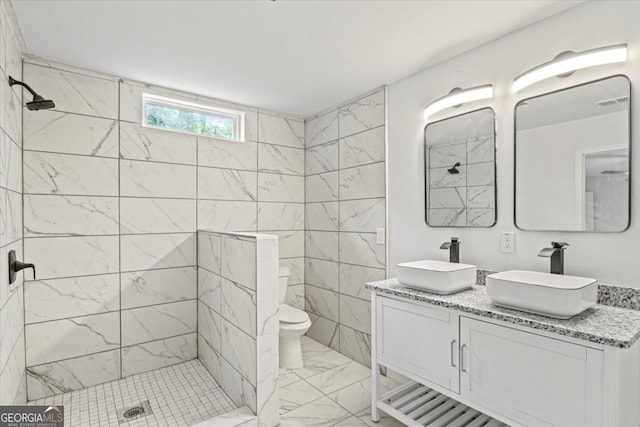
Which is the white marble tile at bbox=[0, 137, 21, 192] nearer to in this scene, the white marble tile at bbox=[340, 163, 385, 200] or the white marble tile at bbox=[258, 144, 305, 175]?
the white marble tile at bbox=[258, 144, 305, 175]

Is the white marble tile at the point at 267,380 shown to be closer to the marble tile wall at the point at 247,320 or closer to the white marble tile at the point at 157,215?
the marble tile wall at the point at 247,320

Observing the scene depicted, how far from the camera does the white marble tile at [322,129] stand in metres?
3.19

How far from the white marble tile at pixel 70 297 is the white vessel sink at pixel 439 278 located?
84.1 inches

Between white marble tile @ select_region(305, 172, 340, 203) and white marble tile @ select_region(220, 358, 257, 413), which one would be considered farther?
white marble tile @ select_region(305, 172, 340, 203)

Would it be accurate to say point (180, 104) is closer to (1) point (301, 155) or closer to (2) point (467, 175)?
(1) point (301, 155)

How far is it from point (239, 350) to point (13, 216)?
5.05 ft

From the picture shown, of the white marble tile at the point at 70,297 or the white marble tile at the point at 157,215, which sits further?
the white marble tile at the point at 157,215

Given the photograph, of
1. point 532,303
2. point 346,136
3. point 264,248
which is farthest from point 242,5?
point 532,303

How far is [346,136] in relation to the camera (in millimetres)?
3045

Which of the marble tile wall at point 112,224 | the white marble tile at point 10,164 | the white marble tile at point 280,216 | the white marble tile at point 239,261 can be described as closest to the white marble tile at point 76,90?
the marble tile wall at point 112,224

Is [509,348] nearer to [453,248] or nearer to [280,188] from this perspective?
[453,248]

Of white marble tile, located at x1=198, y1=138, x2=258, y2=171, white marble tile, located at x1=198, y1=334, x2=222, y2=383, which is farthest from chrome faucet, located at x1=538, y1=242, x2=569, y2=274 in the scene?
white marble tile, located at x1=198, y1=138, x2=258, y2=171

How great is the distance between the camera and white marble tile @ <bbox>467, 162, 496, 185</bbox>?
203 centimetres

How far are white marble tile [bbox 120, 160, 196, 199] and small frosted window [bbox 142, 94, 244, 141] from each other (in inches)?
13.1
